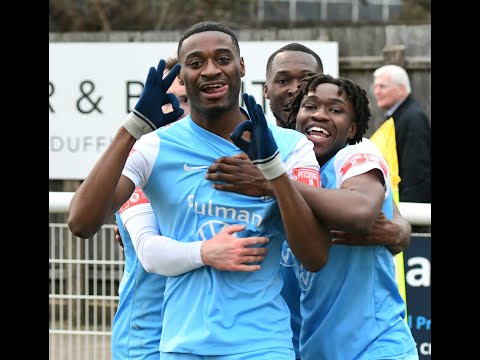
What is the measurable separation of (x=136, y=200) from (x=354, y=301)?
41.9 inches

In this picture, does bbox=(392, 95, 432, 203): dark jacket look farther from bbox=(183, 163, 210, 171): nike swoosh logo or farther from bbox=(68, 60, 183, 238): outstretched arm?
bbox=(68, 60, 183, 238): outstretched arm

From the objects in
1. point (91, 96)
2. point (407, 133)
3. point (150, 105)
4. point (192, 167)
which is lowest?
point (192, 167)

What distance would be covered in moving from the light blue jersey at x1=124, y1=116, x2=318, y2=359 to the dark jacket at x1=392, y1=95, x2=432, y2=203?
5.18 metres

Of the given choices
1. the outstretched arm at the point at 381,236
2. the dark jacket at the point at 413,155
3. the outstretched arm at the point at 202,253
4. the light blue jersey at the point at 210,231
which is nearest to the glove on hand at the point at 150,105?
the light blue jersey at the point at 210,231

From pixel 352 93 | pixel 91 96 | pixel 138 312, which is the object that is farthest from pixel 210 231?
pixel 91 96

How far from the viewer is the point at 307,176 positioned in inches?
173

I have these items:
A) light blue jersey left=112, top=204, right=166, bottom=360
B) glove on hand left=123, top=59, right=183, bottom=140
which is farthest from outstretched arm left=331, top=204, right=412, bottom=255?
glove on hand left=123, top=59, right=183, bottom=140

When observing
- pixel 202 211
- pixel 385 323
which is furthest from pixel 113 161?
pixel 385 323

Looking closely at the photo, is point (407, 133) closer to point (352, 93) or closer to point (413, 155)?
point (413, 155)

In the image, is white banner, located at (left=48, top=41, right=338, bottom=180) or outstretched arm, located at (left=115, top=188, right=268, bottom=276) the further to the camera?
white banner, located at (left=48, top=41, right=338, bottom=180)

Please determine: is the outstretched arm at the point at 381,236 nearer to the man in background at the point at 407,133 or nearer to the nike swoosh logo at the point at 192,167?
the nike swoosh logo at the point at 192,167

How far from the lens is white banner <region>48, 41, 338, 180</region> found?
11180 millimetres

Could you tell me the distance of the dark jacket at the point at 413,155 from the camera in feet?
31.2
